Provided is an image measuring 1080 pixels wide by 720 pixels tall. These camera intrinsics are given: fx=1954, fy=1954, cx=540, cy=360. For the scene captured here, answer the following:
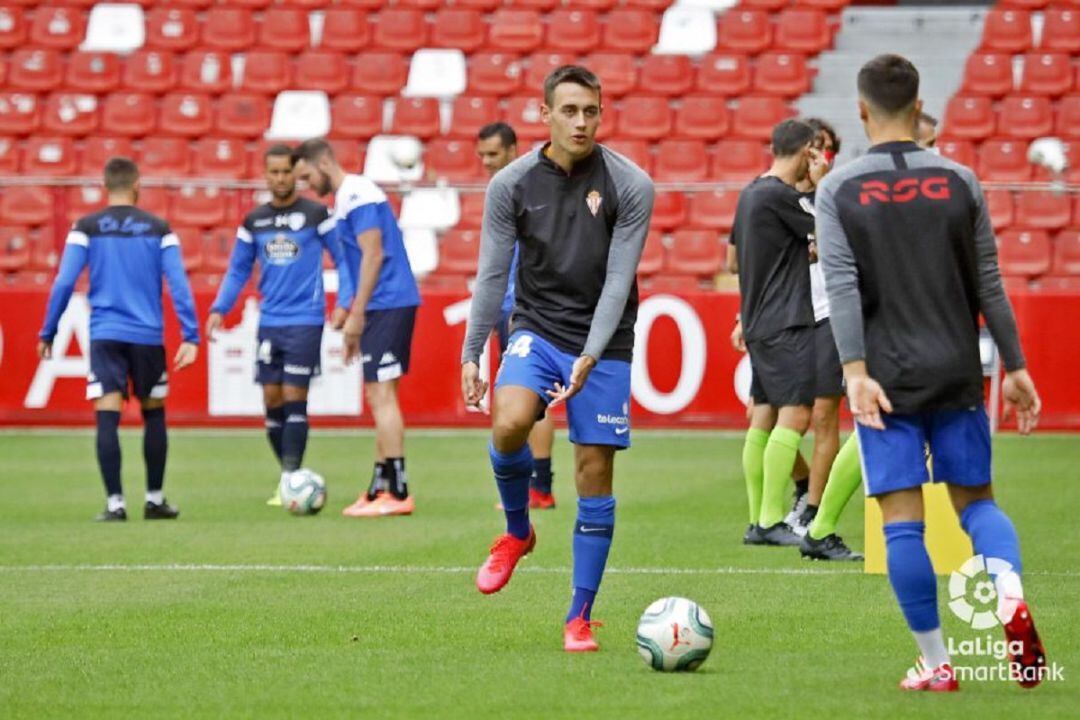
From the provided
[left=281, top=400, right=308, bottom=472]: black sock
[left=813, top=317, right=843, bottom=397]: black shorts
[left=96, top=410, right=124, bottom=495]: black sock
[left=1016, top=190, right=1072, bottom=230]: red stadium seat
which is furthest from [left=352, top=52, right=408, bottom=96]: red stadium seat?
[left=813, top=317, right=843, bottom=397]: black shorts

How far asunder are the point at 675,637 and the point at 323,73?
54.2ft

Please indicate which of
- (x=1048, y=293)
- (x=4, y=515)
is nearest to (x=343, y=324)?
(x=4, y=515)

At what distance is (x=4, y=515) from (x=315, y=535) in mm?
2375

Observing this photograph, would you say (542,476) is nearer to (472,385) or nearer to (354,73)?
(472,385)

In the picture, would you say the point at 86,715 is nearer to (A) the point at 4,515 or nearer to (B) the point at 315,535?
(B) the point at 315,535

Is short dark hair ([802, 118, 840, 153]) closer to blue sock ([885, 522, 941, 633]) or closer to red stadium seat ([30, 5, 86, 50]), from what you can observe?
blue sock ([885, 522, 941, 633])

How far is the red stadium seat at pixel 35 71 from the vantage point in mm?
22406

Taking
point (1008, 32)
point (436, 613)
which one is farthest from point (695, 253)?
point (436, 613)

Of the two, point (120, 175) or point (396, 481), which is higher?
point (120, 175)

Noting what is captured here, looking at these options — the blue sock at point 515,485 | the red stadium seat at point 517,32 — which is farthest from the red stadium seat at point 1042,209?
the blue sock at point 515,485

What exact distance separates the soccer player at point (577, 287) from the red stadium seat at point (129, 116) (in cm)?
1545

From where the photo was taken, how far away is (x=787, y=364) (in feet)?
32.9

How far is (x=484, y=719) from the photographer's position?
222 inches

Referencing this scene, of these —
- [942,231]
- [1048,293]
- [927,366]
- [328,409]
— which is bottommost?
[328,409]
